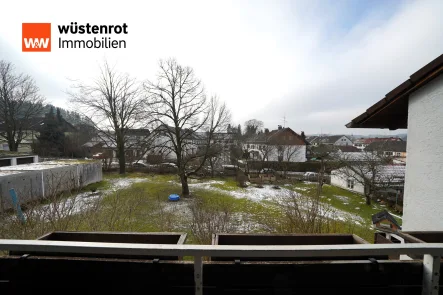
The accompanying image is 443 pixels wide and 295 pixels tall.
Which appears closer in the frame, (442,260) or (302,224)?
(442,260)

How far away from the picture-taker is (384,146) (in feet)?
51.9

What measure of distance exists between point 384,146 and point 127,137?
24680 mm

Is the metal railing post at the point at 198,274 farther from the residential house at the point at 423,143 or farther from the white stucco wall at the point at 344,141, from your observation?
the white stucco wall at the point at 344,141

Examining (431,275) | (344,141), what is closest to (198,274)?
(431,275)

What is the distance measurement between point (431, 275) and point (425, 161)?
2.71m

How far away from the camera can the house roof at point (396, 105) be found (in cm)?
286

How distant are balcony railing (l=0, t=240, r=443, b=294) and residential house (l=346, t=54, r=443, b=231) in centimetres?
252

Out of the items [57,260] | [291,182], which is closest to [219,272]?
[57,260]

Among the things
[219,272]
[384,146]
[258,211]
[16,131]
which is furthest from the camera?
[16,131]

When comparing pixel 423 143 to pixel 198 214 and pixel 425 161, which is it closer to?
pixel 425 161

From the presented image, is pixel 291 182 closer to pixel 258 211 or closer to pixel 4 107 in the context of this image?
pixel 258 211

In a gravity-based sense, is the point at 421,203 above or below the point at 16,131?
below

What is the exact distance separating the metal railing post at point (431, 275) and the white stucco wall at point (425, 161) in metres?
2.38

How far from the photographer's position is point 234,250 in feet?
3.71
